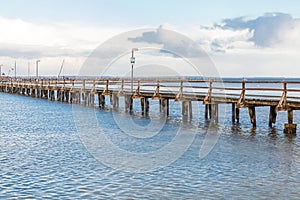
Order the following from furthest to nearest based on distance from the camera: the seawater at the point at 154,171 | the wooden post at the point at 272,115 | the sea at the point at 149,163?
the wooden post at the point at 272,115
the sea at the point at 149,163
the seawater at the point at 154,171

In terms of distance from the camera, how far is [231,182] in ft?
41.3

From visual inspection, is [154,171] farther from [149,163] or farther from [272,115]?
[272,115]

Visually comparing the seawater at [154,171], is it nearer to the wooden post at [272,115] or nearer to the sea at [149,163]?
the sea at [149,163]

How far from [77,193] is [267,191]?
4996mm

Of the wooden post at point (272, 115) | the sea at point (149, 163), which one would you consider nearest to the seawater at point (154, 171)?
the sea at point (149, 163)

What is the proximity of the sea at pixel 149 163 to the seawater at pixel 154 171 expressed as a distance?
0.08ft

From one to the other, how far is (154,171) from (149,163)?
132 centimetres

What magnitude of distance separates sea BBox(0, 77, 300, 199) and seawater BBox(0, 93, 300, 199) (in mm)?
25

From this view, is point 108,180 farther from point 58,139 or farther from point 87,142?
point 58,139

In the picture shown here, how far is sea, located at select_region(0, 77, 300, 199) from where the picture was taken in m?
11.7

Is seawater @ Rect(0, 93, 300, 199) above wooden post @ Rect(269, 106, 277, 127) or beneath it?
beneath

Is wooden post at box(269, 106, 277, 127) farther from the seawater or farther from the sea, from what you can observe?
the seawater

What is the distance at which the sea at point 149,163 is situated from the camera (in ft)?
38.3

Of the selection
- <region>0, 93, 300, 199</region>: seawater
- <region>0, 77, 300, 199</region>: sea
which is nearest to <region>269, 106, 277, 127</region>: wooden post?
<region>0, 77, 300, 199</region>: sea
